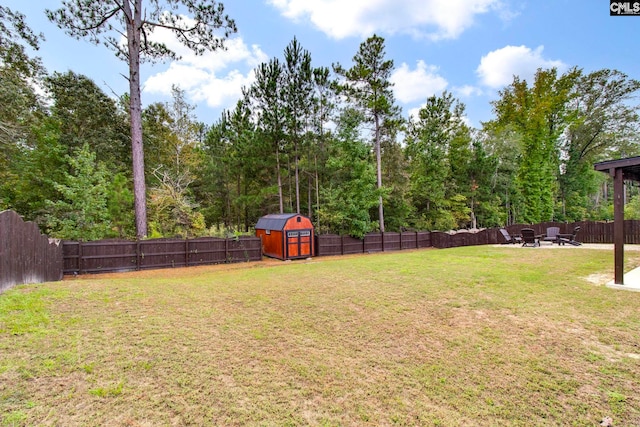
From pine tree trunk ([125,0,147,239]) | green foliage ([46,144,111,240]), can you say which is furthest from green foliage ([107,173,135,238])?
pine tree trunk ([125,0,147,239])

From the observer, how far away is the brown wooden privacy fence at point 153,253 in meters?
9.91

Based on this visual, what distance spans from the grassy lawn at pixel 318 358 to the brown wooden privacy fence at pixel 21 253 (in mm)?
408

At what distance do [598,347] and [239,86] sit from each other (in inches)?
725

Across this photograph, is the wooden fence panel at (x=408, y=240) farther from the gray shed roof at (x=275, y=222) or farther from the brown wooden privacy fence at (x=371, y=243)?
the gray shed roof at (x=275, y=222)

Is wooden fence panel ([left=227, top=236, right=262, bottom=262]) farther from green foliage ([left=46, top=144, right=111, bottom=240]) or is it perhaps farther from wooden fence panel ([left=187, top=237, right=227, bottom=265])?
green foliage ([left=46, top=144, right=111, bottom=240])

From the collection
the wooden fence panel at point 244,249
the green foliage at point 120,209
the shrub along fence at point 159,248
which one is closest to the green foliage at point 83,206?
the green foliage at point 120,209

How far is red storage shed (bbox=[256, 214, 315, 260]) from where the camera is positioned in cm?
1393

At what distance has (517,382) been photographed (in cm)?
273

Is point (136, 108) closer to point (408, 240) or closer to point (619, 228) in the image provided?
point (619, 228)

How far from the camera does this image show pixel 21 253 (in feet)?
18.5

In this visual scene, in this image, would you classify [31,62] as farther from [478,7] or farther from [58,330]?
[478,7]

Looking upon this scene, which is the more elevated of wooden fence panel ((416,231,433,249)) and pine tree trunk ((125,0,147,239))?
pine tree trunk ((125,0,147,239))

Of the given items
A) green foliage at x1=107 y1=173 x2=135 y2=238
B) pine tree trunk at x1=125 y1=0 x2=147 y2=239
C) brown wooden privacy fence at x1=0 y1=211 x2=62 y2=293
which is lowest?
brown wooden privacy fence at x1=0 y1=211 x2=62 y2=293

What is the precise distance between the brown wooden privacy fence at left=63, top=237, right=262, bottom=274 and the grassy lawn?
206 inches
